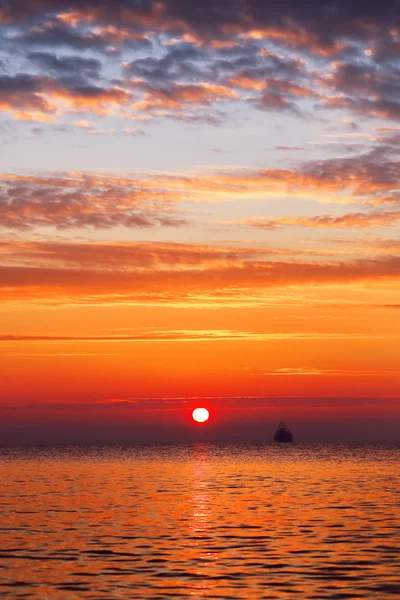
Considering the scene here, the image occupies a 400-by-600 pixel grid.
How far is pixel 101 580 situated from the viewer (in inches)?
1490

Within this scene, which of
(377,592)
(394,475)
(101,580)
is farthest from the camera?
(394,475)

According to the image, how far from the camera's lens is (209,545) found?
4756 cm

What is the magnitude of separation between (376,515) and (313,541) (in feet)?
46.9

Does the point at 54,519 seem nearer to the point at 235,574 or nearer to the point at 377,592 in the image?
the point at 235,574

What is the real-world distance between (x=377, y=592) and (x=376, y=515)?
2704cm

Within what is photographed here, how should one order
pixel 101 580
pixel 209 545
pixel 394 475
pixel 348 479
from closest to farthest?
1. pixel 101 580
2. pixel 209 545
3. pixel 348 479
4. pixel 394 475

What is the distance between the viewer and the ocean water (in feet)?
119

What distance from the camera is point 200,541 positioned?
49.2 metres

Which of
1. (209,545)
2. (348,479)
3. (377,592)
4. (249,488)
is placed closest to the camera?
(377,592)

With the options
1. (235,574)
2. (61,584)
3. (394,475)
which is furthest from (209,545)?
(394,475)

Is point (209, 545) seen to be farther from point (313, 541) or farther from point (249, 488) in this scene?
point (249, 488)

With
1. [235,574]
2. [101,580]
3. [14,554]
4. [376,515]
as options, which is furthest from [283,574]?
[376,515]

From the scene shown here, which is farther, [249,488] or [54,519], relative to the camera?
[249,488]

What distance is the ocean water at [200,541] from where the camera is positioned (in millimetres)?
36312
